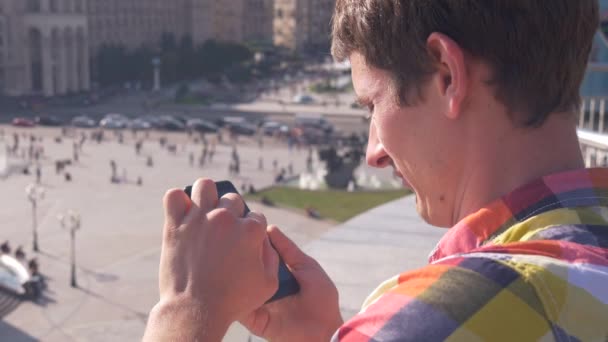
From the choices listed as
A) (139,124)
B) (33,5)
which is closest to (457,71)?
(139,124)

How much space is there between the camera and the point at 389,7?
3.87ft

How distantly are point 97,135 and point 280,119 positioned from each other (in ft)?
37.6

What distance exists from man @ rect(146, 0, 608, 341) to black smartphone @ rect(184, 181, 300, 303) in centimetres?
9

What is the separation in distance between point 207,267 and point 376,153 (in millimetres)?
388

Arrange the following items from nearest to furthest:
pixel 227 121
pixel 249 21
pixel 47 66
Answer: pixel 227 121
pixel 47 66
pixel 249 21

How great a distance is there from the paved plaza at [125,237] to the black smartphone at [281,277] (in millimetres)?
283

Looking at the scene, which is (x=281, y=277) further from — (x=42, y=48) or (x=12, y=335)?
(x=42, y=48)

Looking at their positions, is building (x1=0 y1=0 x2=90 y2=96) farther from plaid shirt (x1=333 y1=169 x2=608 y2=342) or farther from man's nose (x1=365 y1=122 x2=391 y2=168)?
plaid shirt (x1=333 y1=169 x2=608 y2=342)

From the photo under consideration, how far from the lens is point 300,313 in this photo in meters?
1.52

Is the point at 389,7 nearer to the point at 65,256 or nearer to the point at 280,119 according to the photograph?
the point at 65,256

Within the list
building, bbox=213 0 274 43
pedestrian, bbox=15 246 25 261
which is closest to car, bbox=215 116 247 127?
pedestrian, bbox=15 246 25 261

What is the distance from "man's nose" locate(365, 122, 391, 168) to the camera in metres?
1.39

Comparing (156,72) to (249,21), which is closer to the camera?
(156,72)

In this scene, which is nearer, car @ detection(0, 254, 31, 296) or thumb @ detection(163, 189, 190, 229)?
thumb @ detection(163, 189, 190, 229)
